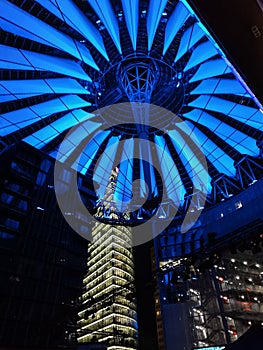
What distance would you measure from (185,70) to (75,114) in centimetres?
1265

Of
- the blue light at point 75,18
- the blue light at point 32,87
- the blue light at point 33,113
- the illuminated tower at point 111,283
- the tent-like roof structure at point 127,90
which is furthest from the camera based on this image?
the illuminated tower at point 111,283

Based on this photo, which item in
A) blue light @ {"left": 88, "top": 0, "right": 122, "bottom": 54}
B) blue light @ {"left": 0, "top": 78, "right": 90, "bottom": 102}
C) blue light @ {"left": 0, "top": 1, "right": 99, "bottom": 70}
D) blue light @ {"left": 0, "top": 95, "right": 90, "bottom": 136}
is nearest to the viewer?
blue light @ {"left": 0, "top": 1, "right": 99, "bottom": 70}

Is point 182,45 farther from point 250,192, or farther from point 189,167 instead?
point 250,192

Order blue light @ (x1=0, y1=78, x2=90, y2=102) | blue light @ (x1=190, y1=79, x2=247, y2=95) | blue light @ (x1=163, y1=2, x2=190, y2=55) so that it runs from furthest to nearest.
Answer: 1. blue light @ (x1=190, y1=79, x2=247, y2=95)
2. blue light @ (x1=0, y1=78, x2=90, y2=102)
3. blue light @ (x1=163, y1=2, x2=190, y2=55)

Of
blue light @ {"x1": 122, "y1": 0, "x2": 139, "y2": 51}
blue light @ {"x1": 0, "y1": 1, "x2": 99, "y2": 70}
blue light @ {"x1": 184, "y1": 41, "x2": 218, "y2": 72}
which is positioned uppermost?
blue light @ {"x1": 122, "y1": 0, "x2": 139, "y2": 51}

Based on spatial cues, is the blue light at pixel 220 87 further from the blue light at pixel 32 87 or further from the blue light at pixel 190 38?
the blue light at pixel 32 87

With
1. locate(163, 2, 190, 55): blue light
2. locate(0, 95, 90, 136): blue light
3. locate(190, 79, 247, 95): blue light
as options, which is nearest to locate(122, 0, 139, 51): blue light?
locate(163, 2, 190, 55): blue light

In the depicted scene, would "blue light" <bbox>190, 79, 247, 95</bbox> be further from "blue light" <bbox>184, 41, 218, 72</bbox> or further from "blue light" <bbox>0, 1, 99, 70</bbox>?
"blue light" <bbox>0, 1, 99, 70</bbox>

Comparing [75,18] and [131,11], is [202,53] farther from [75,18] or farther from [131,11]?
[75,18]

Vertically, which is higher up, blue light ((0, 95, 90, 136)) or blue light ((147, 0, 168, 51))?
blue light ((147, 0, 168, 51))

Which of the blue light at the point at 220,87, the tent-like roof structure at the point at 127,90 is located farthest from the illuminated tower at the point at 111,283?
the blue light at the point at 220,87

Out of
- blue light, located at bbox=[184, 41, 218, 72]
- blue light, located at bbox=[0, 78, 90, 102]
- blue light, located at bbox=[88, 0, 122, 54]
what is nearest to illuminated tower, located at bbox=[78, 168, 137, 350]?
blue light, located at bbox=[0, 78, 90, 102]

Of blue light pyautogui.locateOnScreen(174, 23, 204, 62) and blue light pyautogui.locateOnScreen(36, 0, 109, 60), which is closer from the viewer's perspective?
blue light pyautogui.locateOnScreen(36, 0, 109, 60)

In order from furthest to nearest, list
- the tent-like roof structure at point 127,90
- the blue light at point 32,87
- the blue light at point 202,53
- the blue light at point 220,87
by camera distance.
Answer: the blue light at point 220,87 → the blue light at point 32,87 → the blue light at point 202,53 → the tent-like roof structure at point 127,90
